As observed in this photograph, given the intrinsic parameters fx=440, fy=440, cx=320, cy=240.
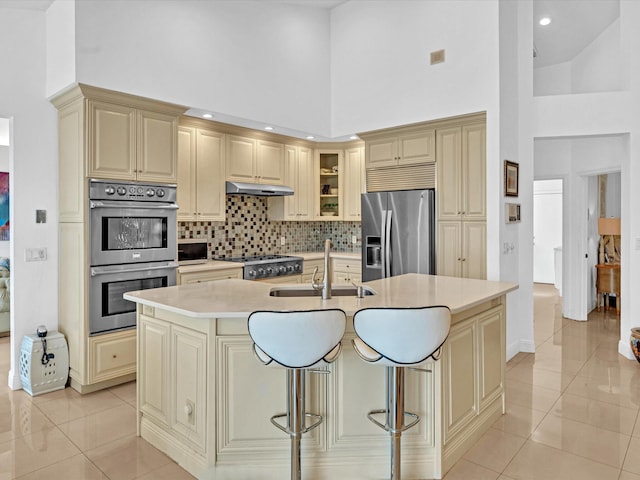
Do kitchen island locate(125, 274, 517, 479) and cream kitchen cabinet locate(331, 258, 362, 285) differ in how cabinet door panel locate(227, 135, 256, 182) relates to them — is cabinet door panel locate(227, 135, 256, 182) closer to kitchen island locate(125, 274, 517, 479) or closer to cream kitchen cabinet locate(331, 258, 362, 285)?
cream kitchen cabinet locate(331, 258, 362, 285)

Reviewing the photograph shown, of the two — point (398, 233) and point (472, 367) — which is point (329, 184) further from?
point (472, 367)

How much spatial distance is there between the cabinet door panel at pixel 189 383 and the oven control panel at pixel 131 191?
163cm

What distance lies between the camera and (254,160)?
5.25 m

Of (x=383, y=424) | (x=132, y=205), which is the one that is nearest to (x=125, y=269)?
(x=132, y=205)

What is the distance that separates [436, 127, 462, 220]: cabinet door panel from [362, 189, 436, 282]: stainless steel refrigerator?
4.7 inches

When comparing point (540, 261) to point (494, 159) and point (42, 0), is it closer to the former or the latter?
point (494, 159)

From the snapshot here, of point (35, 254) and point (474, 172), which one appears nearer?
point (35, 254)

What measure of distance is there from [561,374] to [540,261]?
6.48m

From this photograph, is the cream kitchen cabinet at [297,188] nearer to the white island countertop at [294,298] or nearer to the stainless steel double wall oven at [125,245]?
the stainless steel double wall oven at [125,245]

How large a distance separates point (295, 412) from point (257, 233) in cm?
379

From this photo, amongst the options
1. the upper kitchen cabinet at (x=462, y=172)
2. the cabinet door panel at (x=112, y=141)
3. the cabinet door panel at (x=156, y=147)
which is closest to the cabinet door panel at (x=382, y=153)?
the upper kitchen cabinet at (x=462, y=172)

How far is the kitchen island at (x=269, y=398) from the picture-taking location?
7.61 feet

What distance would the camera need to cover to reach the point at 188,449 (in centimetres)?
247

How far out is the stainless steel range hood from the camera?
16.2 feet
